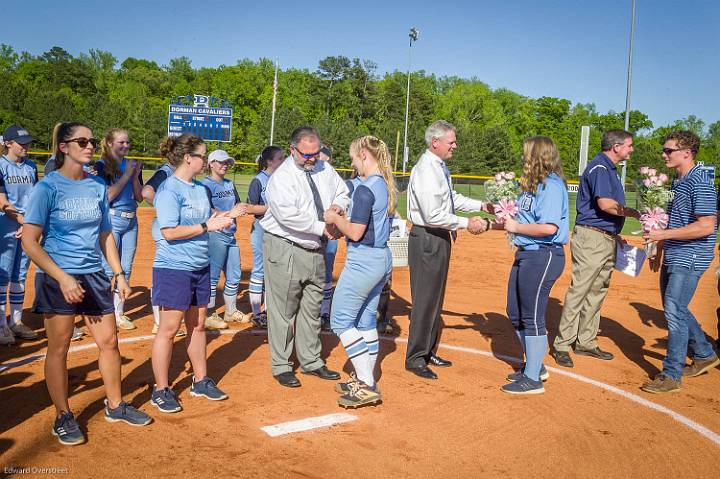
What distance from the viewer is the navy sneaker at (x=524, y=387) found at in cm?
604

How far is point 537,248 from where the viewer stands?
6.04m

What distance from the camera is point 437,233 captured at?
6391 mm

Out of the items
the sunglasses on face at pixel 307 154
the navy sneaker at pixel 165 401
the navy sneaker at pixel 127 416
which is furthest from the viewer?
the sunglasses on face at pixel 307 154

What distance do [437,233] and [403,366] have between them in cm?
152

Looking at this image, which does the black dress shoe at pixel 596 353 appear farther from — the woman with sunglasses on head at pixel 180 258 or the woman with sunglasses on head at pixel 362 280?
the woman with sunglasses on head at pixel 180 258

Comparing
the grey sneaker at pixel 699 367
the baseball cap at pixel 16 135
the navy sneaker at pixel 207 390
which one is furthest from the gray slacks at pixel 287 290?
the grey sneaker at pixel 699 367

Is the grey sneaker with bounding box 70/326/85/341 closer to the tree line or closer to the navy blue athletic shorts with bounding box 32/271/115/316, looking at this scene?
the navy blue athletic shorts with bounding box 32/271/115/316

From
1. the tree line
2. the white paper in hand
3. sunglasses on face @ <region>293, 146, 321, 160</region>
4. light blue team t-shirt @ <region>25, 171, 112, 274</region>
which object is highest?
the tree line

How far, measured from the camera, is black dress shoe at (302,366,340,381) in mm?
6336

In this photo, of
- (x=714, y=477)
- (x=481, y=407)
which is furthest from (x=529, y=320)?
(x=714, y=477)

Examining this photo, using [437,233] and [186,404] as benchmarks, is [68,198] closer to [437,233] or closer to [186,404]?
[186,404]

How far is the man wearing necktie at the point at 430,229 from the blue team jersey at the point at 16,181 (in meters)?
4.55

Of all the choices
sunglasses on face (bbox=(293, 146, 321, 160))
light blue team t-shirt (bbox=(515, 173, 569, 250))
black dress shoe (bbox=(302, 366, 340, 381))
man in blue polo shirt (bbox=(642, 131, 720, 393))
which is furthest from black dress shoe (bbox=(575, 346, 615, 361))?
sunglasses on face (bbox=(293, 146, 321, 160))

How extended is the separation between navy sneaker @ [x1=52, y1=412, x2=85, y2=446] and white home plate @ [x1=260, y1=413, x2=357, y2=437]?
132 cm
